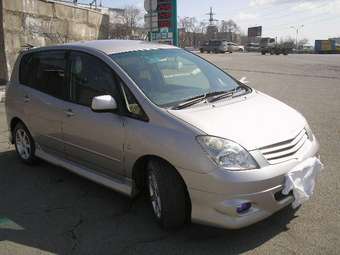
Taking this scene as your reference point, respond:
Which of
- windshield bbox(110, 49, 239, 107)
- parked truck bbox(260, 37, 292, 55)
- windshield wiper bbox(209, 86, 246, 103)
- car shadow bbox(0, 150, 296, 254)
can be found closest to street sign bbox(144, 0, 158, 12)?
windshield bbox(110, 49, 239, 107)

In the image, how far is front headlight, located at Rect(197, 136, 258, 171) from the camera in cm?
347

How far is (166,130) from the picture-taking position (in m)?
3.79

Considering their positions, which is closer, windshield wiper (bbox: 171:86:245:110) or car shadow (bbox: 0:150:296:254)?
car shadow (bbox: 0:150:296:254)

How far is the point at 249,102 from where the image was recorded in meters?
4.35

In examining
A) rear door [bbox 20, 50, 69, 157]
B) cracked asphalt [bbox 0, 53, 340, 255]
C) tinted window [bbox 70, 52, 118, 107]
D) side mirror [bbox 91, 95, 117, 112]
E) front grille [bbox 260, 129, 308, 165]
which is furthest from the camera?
rear door [bbox 20, 50, 69, 157]

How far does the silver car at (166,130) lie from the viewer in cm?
351

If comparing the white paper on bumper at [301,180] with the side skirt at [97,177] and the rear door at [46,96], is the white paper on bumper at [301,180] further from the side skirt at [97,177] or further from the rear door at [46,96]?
the rear door at [46,96]

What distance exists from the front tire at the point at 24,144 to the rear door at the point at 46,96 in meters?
0.22

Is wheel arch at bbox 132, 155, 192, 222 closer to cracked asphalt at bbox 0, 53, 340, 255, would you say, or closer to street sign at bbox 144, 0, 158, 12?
cracked asphalt at bbox 0, 53, 340, 255

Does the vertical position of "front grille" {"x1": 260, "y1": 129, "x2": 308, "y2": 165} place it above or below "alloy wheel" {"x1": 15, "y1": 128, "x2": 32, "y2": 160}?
above

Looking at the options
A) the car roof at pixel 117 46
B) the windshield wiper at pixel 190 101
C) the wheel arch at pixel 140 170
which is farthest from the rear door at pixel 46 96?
the windshield wiper at pixel 190 101

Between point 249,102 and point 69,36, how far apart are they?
12641 millimetres

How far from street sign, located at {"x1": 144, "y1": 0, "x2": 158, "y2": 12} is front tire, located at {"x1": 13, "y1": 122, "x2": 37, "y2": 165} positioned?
7809 millimetres

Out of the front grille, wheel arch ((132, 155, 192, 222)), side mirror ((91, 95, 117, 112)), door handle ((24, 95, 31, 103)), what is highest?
side mirror ((91, 95, 117, 112))
